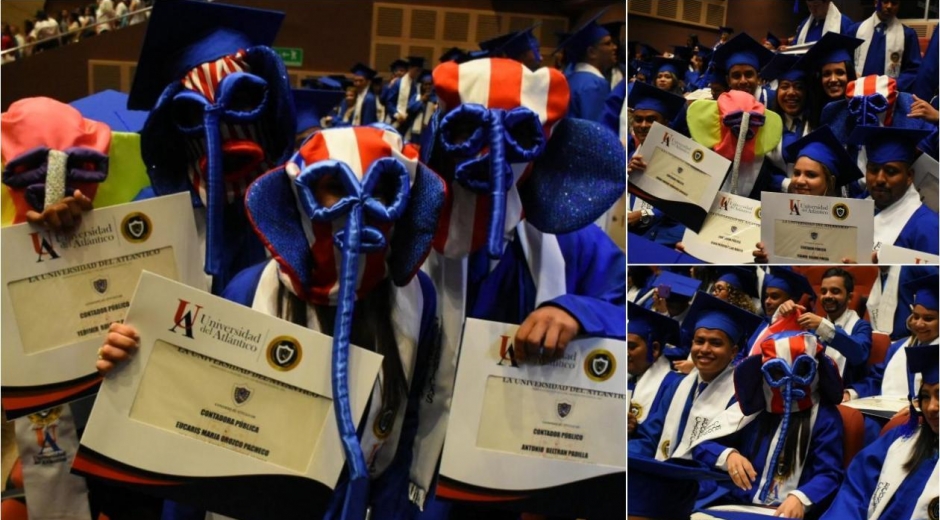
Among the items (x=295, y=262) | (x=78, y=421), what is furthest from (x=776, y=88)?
(x=78, y=421)

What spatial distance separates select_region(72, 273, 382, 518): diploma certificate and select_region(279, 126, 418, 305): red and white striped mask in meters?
0.10

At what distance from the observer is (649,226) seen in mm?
1396

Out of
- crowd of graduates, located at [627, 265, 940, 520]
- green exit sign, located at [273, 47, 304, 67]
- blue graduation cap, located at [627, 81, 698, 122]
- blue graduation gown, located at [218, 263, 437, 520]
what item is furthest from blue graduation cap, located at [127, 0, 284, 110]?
green exit sign, located at [273, 47, 304, 67]

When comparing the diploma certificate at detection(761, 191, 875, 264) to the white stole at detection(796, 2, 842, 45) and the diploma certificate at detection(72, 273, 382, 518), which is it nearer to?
the white stole at detection(796, 2, 842, 45)

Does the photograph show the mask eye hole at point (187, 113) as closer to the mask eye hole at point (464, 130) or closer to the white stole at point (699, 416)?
the mask eye hole at point (464, 130)

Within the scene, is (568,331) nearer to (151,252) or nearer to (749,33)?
(749,33)

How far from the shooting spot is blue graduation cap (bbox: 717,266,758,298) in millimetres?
1339

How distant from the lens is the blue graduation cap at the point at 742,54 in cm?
129

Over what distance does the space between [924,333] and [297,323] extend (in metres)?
0.97

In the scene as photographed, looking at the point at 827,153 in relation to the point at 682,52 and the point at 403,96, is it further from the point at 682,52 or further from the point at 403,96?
the point at 403,96

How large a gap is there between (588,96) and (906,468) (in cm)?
128

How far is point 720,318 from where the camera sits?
1394mm

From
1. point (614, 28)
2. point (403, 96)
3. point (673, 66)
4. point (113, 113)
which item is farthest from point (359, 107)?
point (673, 66)

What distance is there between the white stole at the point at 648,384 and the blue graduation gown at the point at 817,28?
1.80ft
